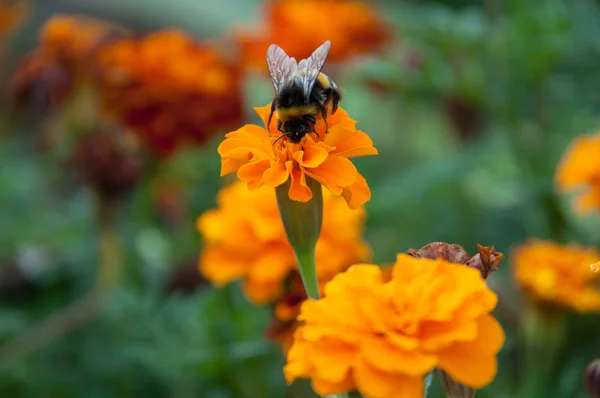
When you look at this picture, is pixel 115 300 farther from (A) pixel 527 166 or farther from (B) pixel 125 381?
(A) pixel 527 166

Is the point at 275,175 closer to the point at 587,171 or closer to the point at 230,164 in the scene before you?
the point at 230,164

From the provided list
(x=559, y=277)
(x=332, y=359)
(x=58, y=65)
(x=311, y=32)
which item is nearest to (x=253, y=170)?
(x=332, y=359)

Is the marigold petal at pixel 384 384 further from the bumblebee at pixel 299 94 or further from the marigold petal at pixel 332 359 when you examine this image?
the bumblebee at pixel 299 94

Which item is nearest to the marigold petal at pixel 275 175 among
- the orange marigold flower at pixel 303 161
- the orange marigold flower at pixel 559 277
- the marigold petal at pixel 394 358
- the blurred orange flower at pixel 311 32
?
the orange marigold flower at pixel 303 161

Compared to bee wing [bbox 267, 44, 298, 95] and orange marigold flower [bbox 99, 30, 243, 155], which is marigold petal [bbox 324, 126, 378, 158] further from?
orange marigold flower [bbox 99, 30, 243, 155]

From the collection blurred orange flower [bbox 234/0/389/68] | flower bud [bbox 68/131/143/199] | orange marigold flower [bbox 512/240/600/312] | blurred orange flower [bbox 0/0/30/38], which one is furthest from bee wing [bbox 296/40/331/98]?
blurred orange flower [bbox 0/0/30/38]

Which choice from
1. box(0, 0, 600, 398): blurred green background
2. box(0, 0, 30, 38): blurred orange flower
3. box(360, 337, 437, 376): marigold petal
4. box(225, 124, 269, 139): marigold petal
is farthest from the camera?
box(0, 0, 30, 38): blurred orange flower

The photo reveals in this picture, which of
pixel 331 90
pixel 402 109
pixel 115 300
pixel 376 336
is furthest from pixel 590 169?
pixel 402 109

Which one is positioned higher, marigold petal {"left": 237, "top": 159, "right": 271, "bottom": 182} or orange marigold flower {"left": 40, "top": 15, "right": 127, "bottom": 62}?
orange marigold flower {"left": 40, "top": 15, "right": 127, "bottom": 62}
